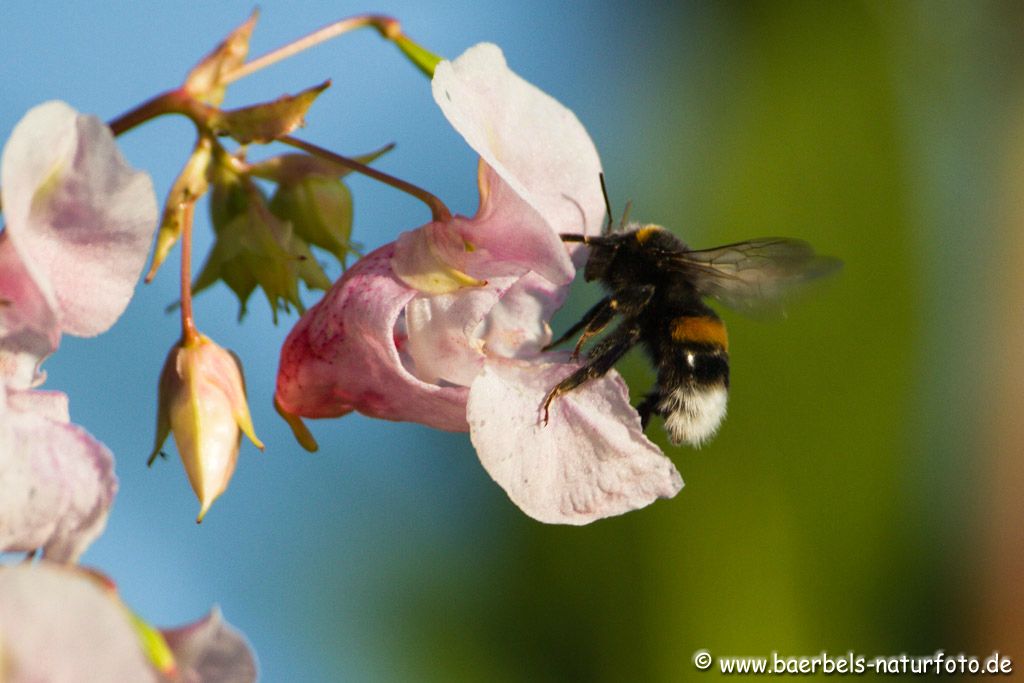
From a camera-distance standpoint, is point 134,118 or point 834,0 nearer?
point 134,118

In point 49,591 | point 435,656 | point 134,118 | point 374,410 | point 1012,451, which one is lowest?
point 1012,451

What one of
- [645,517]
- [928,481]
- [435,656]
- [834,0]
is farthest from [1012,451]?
[435,656]

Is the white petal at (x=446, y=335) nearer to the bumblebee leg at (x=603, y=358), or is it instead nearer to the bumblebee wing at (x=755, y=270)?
the bumblebee leg at (x=603, y=358)

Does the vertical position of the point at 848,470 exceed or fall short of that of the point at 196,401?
it falls short

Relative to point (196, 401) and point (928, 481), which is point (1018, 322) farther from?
point (196, 401)

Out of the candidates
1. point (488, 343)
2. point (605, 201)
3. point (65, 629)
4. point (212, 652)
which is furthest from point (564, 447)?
point (65, 629)

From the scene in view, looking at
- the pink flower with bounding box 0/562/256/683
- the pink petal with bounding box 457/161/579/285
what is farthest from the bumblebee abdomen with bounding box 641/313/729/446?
the pink flower with bounding box 0/562/256/683
